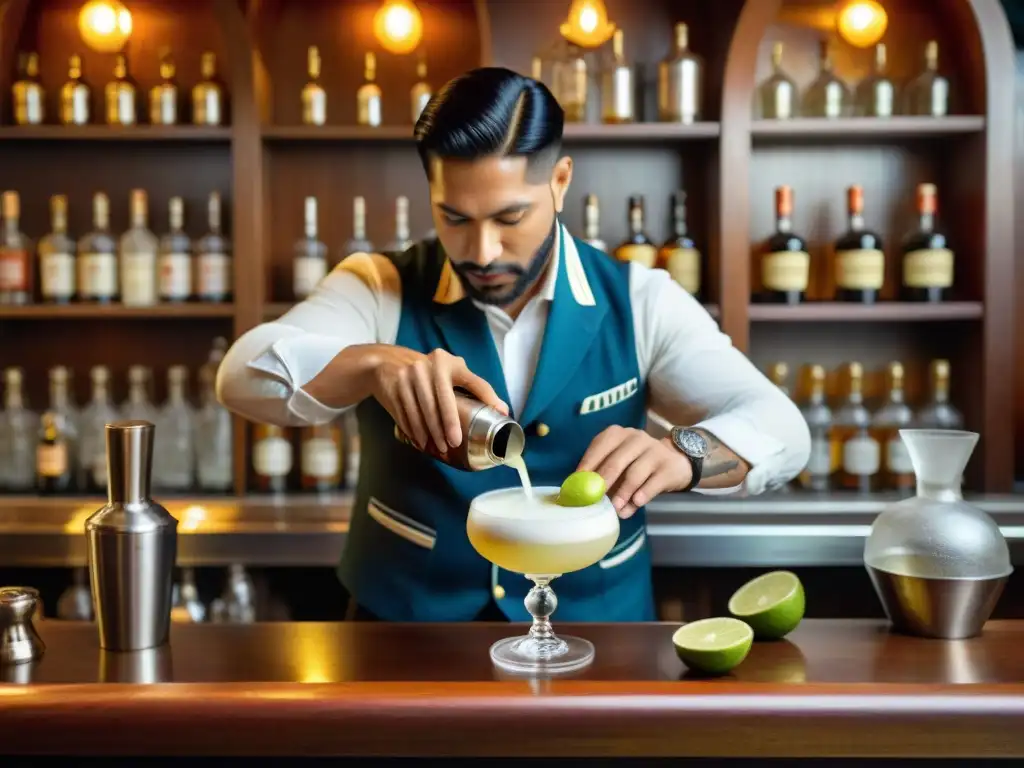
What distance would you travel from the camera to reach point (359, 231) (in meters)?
2.73

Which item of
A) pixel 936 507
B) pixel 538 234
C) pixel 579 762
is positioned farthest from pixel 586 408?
pixel 579 762

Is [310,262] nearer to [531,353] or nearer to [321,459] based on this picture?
[321,459]

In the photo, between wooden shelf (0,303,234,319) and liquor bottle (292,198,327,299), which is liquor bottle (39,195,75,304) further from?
liquor bottle (292,198,327,299)

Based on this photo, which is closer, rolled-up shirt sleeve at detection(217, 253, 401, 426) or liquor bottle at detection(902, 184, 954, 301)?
rolled-up shirt sleeve at detection(217, 253, 401, 426)

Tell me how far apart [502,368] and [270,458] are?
123 cm

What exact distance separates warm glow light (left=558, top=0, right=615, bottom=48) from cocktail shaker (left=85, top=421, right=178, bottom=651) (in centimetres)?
185

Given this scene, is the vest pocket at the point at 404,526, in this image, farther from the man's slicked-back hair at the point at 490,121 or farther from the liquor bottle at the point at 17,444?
the liquor bottle at the point at 17,444

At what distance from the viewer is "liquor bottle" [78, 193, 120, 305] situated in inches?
107

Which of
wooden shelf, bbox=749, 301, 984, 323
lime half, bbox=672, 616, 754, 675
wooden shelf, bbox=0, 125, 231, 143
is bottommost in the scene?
lime half, bbox=672, 616, 754, 675

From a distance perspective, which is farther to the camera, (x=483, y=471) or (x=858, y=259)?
(x=858, y=259)

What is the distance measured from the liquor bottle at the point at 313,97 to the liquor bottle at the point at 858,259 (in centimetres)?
140

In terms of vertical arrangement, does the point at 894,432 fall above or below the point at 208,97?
below

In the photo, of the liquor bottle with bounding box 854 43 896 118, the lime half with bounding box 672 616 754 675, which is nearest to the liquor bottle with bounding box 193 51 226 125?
the liquor bottle with bounding box 854 43 896 118

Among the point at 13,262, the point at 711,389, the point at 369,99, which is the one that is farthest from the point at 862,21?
the point at 13,262
